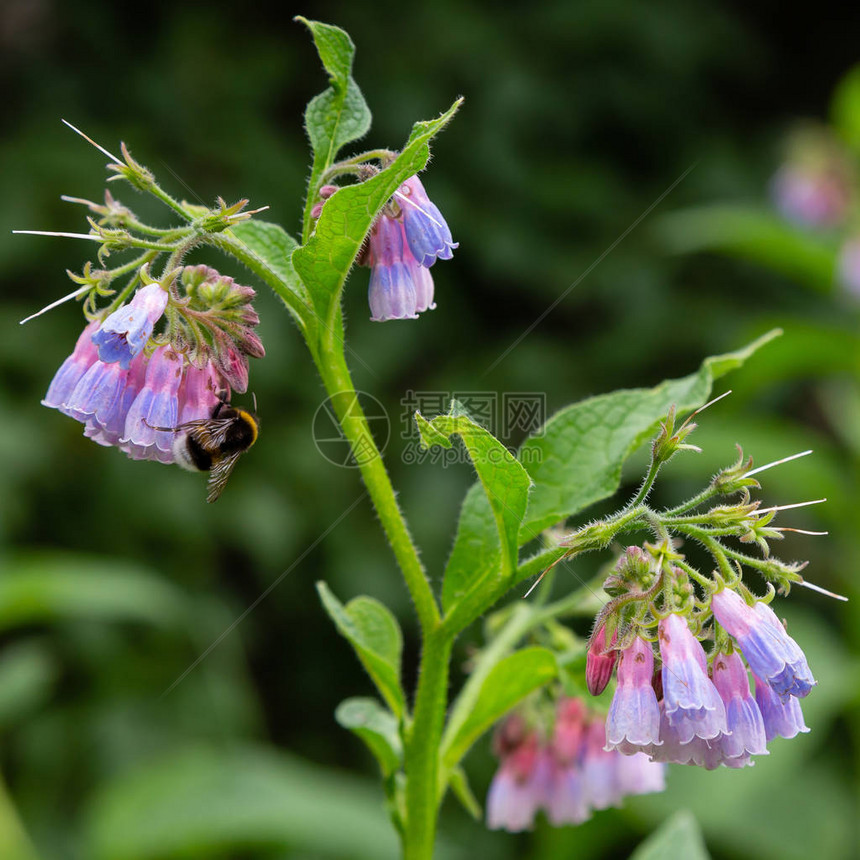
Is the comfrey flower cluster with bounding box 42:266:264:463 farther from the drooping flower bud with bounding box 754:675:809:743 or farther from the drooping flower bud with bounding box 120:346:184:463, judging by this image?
the drooping flower bud with bounding box 754:675:809:743

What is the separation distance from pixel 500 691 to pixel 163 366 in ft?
2.18

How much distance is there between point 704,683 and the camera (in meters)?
1.20

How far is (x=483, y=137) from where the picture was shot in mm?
5102

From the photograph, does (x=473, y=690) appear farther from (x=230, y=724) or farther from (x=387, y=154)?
(x=230, y=724)

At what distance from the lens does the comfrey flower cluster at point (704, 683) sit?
1.20 m

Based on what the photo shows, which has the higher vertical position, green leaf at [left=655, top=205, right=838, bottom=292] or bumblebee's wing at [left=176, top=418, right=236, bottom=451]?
bumblebee's wing at [left=176, top=418, right=236, bottom=451]

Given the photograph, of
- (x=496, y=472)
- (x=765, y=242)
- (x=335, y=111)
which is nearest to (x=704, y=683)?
(x=496, y=472)

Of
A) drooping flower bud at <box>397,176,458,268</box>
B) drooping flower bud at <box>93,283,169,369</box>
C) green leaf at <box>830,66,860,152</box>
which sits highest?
drooping flower bud at <box>397,176,458,268</box>

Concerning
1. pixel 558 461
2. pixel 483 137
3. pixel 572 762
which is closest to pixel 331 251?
pixel 558 461

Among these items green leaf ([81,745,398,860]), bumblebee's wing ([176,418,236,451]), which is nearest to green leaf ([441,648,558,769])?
bumblebee's wing ([176,418,236,451])

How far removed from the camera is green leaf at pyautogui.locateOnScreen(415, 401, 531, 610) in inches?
47.1

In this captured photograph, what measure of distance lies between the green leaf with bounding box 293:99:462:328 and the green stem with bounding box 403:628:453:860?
0.48m

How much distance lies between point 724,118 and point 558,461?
4.84m

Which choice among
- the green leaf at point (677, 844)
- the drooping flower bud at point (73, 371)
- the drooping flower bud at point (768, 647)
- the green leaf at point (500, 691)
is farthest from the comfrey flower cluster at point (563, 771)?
the drooping flower bud at point (73, 371)
